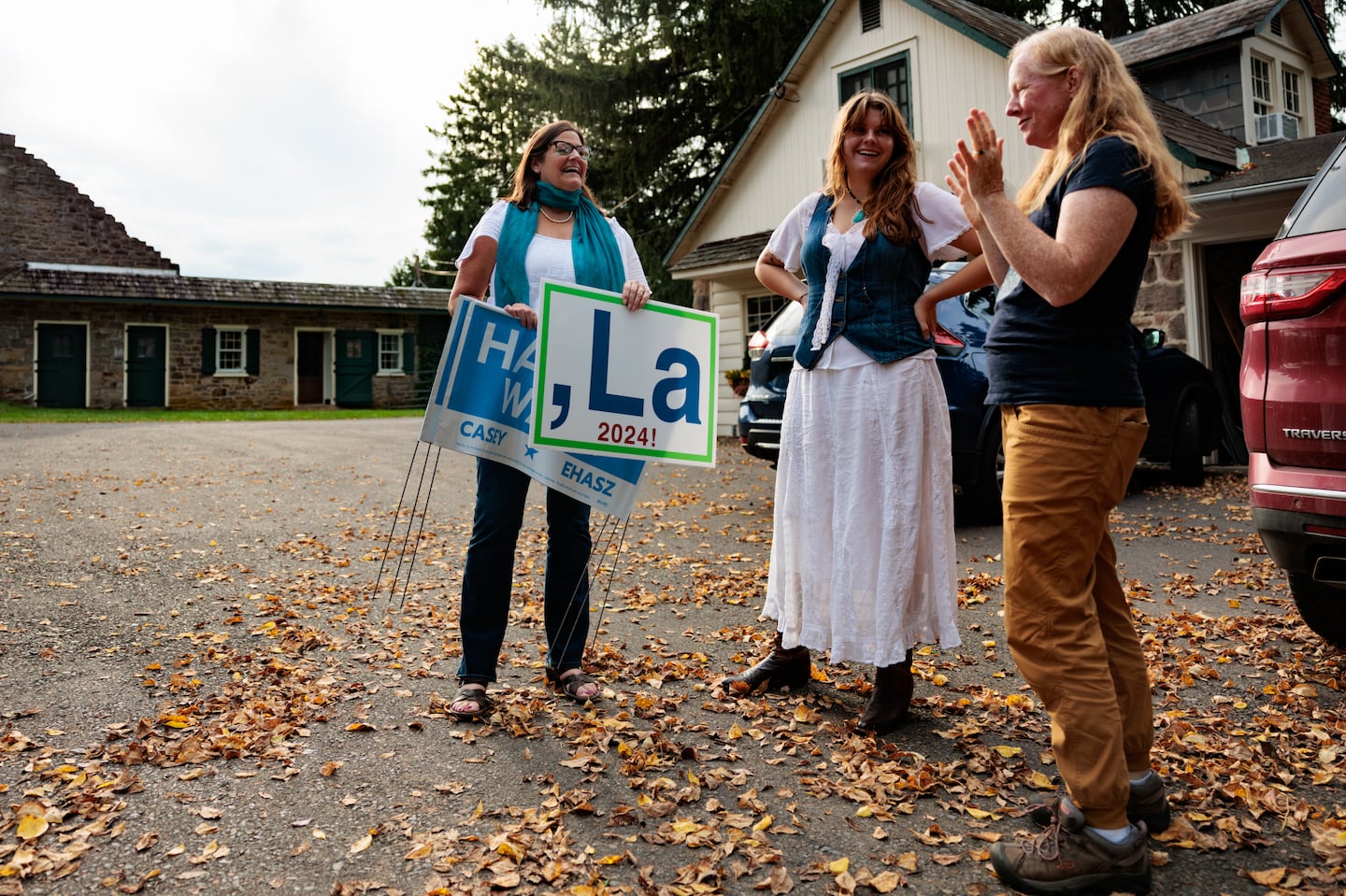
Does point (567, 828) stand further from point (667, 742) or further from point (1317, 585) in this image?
point (1317, 585)

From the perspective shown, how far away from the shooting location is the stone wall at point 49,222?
92.1 ft

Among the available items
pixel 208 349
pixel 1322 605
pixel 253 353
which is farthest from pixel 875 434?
pixel 253 353

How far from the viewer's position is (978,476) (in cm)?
717

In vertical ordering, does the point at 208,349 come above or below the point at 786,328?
above

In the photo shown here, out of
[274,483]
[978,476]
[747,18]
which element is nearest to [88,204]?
[747,18]

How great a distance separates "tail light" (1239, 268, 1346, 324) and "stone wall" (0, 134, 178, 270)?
3272 cm

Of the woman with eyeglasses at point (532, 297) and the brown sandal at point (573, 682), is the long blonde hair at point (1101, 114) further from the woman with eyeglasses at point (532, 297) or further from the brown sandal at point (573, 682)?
the brown sandal at point (573, 682)

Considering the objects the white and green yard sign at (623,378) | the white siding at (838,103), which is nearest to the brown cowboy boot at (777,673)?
the white and green yard sign at (623,378)

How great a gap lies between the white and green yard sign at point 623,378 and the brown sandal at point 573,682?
909mm

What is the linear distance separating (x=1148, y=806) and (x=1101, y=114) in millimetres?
1825

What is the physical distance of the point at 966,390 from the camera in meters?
6.91

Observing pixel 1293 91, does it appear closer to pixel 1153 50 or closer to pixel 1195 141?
pixel 1153 50

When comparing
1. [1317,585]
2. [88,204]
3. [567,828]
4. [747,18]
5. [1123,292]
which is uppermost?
[747,18]

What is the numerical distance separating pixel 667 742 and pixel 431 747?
80 cm
